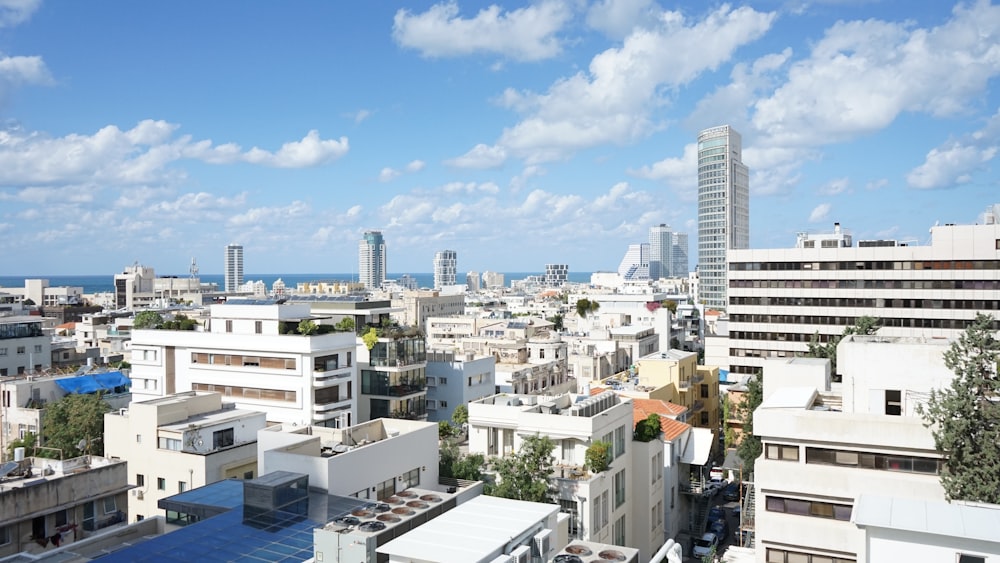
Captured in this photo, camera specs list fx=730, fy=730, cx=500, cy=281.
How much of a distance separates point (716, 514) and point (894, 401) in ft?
83.2

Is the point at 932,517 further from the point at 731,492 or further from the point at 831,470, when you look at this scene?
the point at 731,492

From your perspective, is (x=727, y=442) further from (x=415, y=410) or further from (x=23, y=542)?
(x=23, y=542)

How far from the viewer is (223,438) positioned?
117 ft

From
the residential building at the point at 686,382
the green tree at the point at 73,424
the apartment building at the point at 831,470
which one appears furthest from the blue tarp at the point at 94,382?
the apartment building at the point at 831,470

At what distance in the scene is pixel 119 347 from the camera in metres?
87.6

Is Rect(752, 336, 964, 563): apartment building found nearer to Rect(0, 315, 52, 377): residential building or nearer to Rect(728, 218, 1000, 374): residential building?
Rect(728, 218, 1000, 374): residential building

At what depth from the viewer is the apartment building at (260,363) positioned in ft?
143

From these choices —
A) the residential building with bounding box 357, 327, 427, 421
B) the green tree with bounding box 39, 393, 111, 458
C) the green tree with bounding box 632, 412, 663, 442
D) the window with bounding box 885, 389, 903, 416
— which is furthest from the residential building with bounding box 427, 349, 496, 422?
the window with bounding box 885, 389, 903, 416

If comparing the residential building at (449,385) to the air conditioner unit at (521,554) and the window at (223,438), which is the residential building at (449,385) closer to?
the window at (223,438)

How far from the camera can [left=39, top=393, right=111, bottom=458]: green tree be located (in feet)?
138

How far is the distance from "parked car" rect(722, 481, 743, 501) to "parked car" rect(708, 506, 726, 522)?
3.26 m

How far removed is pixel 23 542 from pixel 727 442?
4729cm

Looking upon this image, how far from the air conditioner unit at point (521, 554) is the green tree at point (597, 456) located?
13.8 m

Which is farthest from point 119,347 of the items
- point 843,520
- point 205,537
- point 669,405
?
point 843,520
